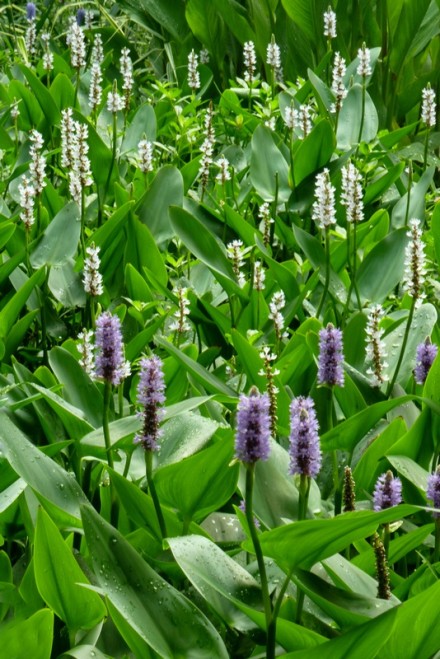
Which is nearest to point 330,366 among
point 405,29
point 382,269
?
point 382,269

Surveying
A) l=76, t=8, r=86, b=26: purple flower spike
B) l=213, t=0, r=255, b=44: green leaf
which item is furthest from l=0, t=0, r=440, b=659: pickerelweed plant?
l=76, t=8, r=86, b=26: purple flower spike

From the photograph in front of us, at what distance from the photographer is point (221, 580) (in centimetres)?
155

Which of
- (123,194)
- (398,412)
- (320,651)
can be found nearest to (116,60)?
(123,194)

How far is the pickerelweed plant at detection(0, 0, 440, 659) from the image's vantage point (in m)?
1.48

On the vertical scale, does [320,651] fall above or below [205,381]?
below

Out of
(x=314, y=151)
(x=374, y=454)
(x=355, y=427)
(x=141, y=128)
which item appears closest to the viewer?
(x=355, y=427)

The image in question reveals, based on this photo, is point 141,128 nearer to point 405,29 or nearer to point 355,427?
point 405,29

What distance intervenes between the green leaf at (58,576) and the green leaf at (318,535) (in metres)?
0.24

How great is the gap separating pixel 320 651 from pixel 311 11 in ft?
12.3

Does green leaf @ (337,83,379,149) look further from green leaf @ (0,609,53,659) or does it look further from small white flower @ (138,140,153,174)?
green leaf @ (0,609,53,659)

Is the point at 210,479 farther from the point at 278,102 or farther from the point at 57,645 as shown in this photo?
the point at 278,102

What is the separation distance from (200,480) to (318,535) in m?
0.31

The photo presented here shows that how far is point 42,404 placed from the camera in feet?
6.87

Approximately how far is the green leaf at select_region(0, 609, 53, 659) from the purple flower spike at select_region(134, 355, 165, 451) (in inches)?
11.3
